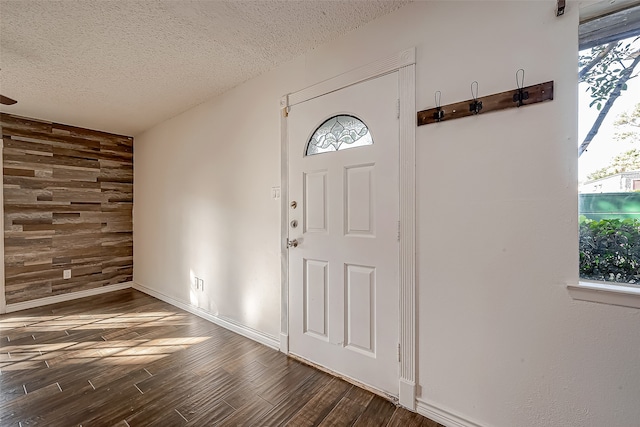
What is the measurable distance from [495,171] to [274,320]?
2.04 meters

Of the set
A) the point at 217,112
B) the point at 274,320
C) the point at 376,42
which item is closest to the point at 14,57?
the point at 217,112

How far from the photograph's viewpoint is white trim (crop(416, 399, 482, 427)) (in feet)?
4.76

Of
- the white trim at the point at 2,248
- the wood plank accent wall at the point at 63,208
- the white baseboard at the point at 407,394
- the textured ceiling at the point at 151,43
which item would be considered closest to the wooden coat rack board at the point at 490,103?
the textured ceiling at the point at 151,43

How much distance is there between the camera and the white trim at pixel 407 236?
1.61m

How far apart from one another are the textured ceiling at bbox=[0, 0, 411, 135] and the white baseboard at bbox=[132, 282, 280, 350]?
2.42 meters

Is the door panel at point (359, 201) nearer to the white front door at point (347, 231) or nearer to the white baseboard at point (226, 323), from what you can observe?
the white front door at point (347, 231)

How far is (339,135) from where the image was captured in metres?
1.99

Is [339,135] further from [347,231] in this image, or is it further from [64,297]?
[64,297]

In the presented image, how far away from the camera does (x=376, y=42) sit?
177 cm

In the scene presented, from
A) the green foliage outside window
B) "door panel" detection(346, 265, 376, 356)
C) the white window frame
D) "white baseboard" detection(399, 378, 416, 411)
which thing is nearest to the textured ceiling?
the white window frame

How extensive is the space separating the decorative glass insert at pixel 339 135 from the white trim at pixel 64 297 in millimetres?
3969

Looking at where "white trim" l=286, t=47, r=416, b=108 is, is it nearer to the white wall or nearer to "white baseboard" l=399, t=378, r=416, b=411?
the white wall

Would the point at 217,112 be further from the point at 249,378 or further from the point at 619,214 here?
the point at 619,214

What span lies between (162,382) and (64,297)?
2920 millimetres
